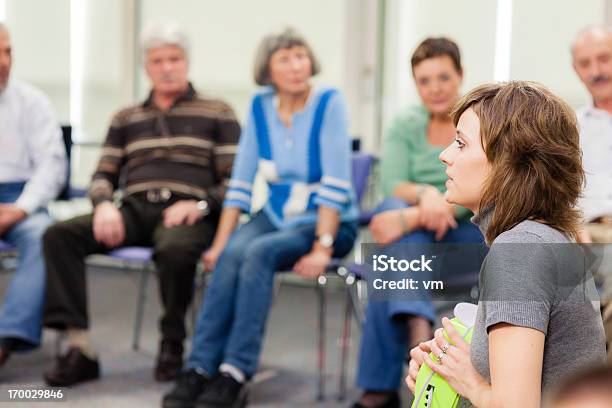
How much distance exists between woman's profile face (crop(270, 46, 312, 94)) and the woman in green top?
1.35 ft

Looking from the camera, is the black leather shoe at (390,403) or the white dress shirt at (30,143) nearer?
the black leather shoe at (390,403)

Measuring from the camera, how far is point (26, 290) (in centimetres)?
343

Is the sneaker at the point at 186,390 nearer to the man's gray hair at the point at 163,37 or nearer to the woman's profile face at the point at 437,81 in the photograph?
the woman's profile face at the point at 437,81

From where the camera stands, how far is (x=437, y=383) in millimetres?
Result: 1402

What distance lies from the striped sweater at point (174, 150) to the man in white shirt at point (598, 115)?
1.40 meters

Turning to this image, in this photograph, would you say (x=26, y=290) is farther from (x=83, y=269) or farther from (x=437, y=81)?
(x=437, y=81)

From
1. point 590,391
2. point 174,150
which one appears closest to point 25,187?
point 174,150

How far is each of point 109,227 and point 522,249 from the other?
2463 mm

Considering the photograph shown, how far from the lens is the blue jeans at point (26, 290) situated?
11.1 ft

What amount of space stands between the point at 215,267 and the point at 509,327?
2.11 m

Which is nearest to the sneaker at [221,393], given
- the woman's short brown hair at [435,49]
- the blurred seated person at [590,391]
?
the woman's short brown hair at [435,49]

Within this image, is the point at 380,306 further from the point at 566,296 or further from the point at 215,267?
the point at 566,296

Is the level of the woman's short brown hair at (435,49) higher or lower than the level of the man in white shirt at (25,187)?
higher

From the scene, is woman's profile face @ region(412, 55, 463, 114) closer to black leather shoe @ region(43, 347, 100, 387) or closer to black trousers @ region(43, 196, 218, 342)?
black trousers @ region(43, 196, 218, 342)
